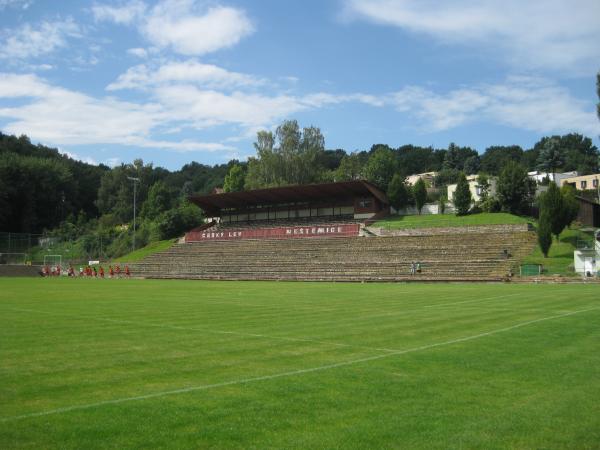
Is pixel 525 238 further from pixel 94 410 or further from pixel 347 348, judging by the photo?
pixel 94 410

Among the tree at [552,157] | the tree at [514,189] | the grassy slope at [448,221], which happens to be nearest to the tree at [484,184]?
the tree at [514,189]

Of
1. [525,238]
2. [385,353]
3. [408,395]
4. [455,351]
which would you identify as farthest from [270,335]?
[525,238]

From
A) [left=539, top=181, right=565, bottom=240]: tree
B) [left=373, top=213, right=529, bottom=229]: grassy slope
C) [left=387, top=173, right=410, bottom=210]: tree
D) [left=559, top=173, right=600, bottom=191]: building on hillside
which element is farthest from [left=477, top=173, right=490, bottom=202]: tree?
[left=539, top=181, right=565, bottom=240]: tree

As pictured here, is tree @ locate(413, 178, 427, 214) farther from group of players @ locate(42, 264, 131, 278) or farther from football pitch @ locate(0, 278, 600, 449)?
football pitch @ locate(0, 278, 600, 449)

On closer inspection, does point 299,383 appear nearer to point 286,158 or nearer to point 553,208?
point 553,208

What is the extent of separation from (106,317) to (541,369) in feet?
39.2

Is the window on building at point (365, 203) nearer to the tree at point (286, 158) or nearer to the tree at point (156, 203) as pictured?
the tree at point (286, 158)

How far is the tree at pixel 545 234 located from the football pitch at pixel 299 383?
32434mm

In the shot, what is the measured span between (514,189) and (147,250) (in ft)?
159

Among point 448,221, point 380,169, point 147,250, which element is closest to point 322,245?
point 448,221

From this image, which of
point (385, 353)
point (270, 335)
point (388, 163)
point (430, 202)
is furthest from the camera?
point (388, 163)

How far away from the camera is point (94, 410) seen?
627cm

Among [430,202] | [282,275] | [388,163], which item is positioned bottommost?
[282,275]

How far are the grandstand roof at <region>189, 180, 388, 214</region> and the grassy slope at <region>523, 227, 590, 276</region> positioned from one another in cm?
2374
